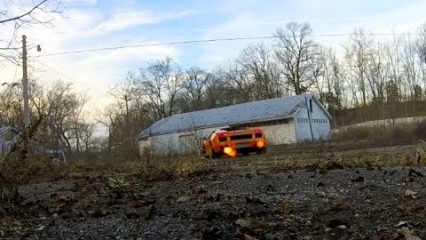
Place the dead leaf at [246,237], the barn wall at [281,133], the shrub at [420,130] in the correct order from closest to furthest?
the dead leaf at [246,237]
the shrub at [420,130]
the barn wall at [281,133]

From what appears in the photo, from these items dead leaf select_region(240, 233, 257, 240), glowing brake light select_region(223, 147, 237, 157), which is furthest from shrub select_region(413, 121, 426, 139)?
dead leaf select_region(240, 233, 257, 240)

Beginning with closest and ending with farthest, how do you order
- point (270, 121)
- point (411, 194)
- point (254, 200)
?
point (411, 194) < point (254, 200) < point (270, 121)

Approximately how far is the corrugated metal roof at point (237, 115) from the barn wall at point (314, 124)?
4.26ft

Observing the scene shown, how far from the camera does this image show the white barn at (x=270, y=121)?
47.9 metres

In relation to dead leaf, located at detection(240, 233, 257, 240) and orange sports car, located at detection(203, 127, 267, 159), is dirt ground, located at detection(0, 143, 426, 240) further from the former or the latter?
orange sports car, located at detection(203, 127, 267, 159)

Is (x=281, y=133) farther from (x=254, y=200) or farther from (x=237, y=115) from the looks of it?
(x=254, y=200)

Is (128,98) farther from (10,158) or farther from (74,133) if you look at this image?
(10,158)

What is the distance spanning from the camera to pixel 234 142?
800 inches

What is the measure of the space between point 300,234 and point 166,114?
7940cm

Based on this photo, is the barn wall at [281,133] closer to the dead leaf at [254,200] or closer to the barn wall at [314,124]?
the barn wall at [314,124]

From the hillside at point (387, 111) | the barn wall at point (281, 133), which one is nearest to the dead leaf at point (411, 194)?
the barn wall at point (281, 133)

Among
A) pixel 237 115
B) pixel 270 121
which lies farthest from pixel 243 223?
pixel 237 115

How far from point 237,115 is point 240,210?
1898 inches

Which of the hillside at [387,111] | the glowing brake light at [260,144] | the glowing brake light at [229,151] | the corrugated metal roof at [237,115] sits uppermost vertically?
the corrugated metal roof at [237,115]
